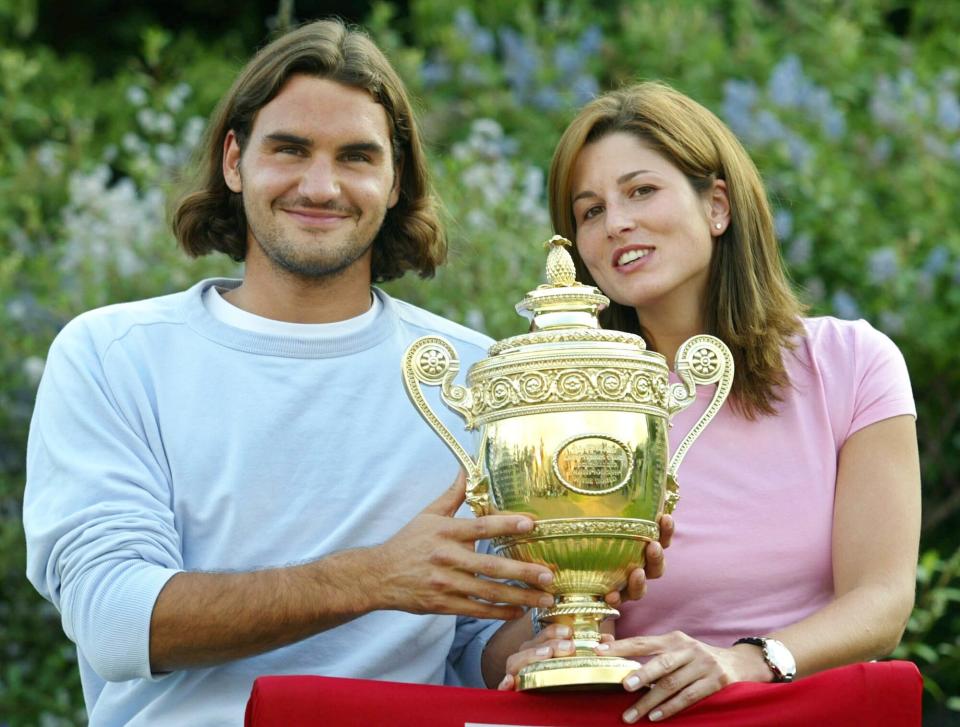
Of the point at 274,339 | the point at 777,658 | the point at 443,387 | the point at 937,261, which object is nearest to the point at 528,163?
the point at 937,261

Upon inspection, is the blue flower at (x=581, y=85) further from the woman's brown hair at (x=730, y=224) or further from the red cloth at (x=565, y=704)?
the red cloth at (x=565, y=704)

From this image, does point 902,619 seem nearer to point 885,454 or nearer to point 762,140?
point 885,454

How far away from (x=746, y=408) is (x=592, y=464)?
0.73 meters

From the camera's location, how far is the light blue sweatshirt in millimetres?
3258

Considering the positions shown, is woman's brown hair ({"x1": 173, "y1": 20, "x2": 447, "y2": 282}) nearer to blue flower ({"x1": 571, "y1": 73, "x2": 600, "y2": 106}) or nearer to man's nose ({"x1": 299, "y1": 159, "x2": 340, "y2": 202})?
man's nose ({"x1": 299, "y1": 159, "x2": 340, "y2": 202})

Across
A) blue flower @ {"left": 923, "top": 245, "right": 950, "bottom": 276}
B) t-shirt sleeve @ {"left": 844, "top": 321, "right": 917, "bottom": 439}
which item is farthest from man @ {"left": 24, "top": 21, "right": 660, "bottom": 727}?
blue flower @ {"left": 923, "top": 245, "right": 950, "bottom": 276}

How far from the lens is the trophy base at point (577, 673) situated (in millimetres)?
2799

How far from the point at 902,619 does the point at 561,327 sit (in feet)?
2.89

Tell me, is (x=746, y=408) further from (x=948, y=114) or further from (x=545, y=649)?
(x=948, y=114)

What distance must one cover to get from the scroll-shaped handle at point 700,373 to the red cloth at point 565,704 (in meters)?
0.40

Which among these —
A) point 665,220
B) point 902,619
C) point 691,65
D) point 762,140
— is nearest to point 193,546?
point 665,220

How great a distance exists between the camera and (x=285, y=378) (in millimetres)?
3621

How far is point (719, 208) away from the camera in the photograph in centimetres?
359

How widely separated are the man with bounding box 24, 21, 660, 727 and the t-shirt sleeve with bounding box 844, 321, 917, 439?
0.82 m
